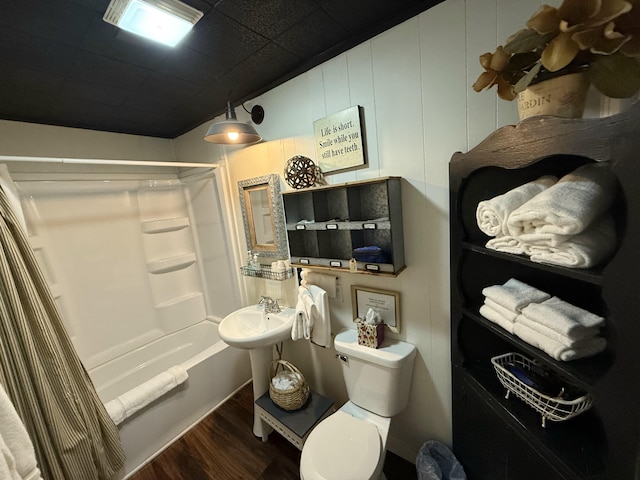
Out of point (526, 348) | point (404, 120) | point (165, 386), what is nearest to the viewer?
point (526, 348)

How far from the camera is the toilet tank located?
1.25 meters

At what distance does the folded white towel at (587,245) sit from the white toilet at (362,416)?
2.76 ft

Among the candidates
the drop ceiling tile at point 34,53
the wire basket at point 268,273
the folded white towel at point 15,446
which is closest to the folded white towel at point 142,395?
the folded white towel at point 15,446

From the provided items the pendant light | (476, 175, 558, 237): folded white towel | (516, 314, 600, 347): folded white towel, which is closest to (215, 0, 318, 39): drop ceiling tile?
the pendant light

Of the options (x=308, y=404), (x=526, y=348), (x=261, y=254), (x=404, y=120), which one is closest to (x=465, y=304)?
(x=526, y=348)

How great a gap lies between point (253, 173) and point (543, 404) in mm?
1869

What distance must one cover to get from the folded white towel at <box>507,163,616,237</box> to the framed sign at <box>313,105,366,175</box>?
80 cm

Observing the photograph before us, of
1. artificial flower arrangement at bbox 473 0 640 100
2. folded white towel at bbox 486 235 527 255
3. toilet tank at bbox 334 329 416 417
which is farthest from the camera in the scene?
toilet tank at bbox 334 329 416 417

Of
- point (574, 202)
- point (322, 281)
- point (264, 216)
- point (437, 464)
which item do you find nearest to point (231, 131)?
point (264, 216)

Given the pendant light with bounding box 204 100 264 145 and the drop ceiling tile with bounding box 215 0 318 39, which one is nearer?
the drop ceiling tile with bounding box 215 0 318 39

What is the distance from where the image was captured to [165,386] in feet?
5.30

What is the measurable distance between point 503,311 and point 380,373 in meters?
0.70

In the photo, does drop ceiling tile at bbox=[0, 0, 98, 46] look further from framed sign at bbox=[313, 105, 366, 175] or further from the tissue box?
the tissue box

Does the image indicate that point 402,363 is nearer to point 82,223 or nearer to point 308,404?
→ point 308,404
